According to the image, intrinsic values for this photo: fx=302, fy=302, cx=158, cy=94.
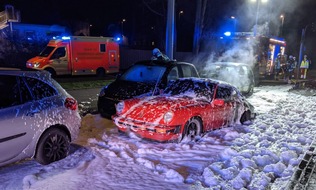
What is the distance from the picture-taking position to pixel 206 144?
6.45 metres

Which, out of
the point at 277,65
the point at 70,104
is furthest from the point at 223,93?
the point at 277,65

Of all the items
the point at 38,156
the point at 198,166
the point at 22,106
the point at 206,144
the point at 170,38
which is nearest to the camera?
the point at 22,106

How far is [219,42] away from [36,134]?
17897 mm

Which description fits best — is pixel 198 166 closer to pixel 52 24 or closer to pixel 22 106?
pixel 22 106

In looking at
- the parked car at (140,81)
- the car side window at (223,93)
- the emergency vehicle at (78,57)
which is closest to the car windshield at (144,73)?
the parked car at (140,81)

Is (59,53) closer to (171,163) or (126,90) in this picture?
→ (126,90)

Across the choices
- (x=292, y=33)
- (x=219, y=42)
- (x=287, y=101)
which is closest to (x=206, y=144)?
(x=287, y=101)

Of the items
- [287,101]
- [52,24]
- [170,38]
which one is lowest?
[287,101]

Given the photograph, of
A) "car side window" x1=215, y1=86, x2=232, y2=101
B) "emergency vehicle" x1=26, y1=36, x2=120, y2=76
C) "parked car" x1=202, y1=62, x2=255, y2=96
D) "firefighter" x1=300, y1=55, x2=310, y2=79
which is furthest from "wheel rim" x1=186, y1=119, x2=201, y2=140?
"firefighter" x1=300, y1=55, x2=310, y2=79

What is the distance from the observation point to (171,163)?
17.4 ft

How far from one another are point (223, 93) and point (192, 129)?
1.68 m

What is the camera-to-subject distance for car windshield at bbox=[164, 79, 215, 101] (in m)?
7.35

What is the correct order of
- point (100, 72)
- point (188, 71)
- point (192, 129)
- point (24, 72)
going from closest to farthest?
point (24, 72)
point (192, 129)
point (188, 71)
point (100, 72)

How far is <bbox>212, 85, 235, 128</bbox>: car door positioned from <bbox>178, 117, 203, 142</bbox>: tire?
631 mm
